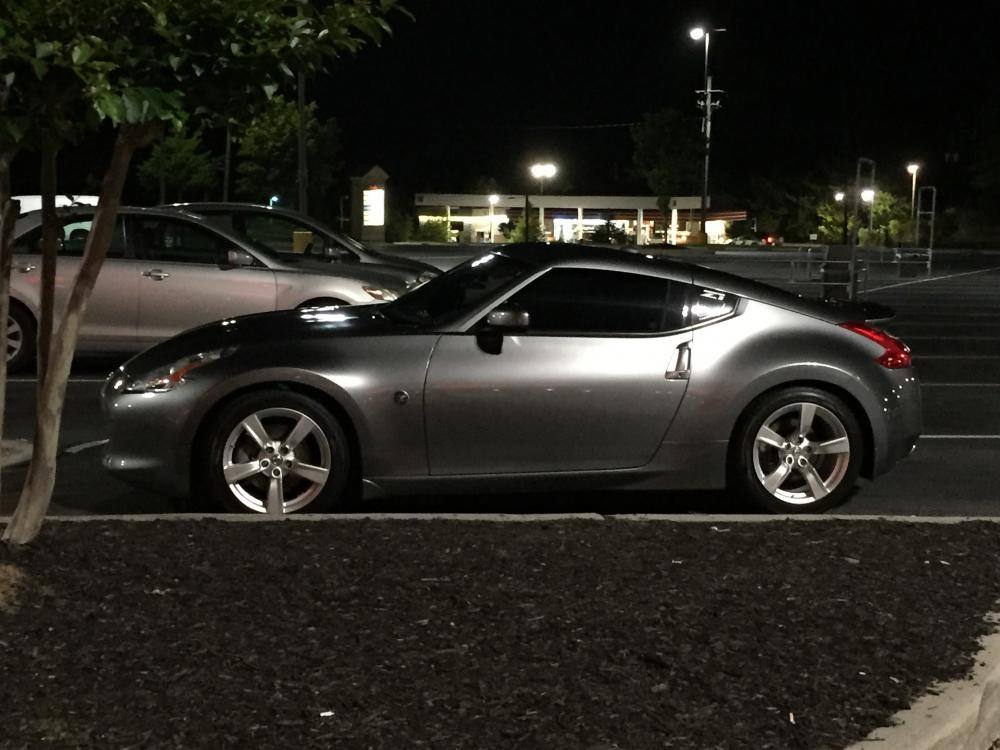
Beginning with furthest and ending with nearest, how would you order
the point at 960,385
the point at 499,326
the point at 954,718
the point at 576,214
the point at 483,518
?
the point at 576,214, the point at 960,385, the point at 499,326, the point at 483,518, the point at 954,718

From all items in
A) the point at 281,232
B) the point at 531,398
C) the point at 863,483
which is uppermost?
the point at 281,232

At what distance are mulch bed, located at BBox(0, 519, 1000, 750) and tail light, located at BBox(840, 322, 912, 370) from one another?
1484 millimetres

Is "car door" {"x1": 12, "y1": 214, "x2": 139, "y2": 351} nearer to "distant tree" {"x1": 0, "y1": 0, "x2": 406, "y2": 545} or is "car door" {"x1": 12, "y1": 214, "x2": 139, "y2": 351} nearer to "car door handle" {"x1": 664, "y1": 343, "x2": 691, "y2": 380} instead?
"car door handle" {"x1": 664, "y1": 343, "x2": 691, "y2": 380}

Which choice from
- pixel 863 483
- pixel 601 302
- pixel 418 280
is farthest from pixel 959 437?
pixel 418 280

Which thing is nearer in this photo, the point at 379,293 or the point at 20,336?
the point at 20,336

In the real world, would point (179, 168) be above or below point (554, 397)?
above

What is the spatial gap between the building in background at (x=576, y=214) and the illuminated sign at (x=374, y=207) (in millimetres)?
15939

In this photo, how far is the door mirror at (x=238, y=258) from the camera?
1401 centimetres

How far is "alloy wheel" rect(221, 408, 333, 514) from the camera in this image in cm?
742

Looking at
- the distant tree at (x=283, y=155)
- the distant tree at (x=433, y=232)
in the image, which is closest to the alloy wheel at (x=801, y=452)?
the distant tree at (x=283, y=155)

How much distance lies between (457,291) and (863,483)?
2769 millimetres

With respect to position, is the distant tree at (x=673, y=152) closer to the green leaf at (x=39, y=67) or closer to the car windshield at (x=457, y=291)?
the car windshield at (x=457, y=291)

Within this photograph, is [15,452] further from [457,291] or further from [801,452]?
[801,452]

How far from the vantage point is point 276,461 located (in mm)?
7414
